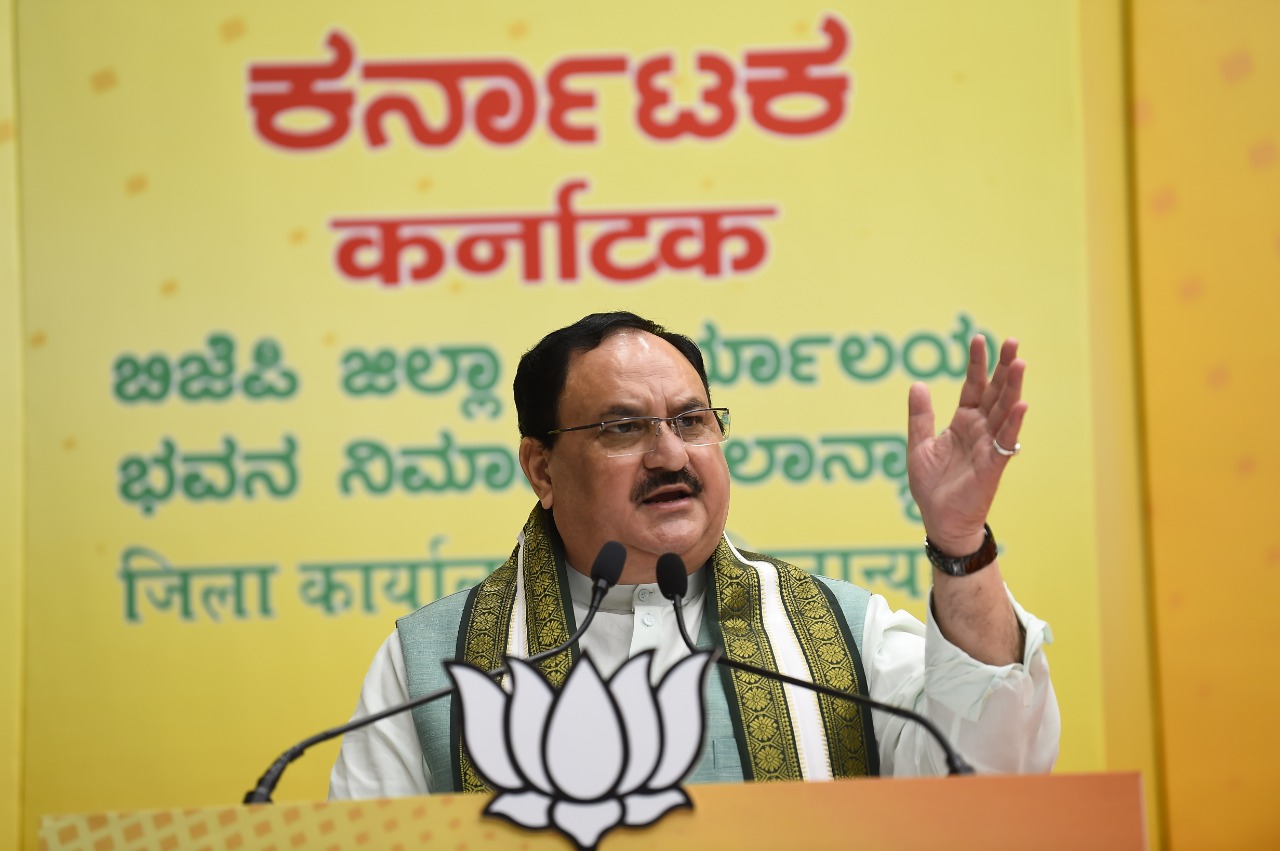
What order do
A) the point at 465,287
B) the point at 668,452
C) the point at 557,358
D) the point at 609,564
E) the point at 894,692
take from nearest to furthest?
the point at 609,564, the point at 894,692, the point at 668,452, the point at 557,358, the point at 465,287

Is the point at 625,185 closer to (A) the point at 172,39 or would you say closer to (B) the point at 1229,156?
(A) the point at 172,39

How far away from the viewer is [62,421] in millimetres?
3143

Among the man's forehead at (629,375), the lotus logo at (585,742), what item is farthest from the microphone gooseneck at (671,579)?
the man's forehead at (629,375)

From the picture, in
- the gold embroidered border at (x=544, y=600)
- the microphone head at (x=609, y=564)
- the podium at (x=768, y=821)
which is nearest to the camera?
the podium at (x=768, y=821)

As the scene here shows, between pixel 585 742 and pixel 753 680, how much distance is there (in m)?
0.83

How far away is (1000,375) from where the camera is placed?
1744 millimetres

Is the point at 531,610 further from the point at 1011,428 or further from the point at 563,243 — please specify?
the point at 563,243

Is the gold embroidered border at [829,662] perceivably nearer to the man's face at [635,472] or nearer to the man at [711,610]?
the man at [711,610]

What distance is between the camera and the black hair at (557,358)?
2.30 meters

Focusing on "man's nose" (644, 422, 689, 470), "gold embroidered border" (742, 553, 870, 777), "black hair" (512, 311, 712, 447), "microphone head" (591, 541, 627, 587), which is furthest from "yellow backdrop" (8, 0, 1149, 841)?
"microphone head" (591, 541, 627, 587)

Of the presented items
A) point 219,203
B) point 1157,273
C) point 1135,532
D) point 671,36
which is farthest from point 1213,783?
point 219,203

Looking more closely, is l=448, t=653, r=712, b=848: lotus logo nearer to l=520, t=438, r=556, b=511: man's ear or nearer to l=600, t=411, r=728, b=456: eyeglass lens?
l=600, t=411, r=728, b=456: eyeglass lens

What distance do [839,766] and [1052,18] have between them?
2.16 metres

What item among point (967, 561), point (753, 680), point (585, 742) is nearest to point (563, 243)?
point (753, 680)
